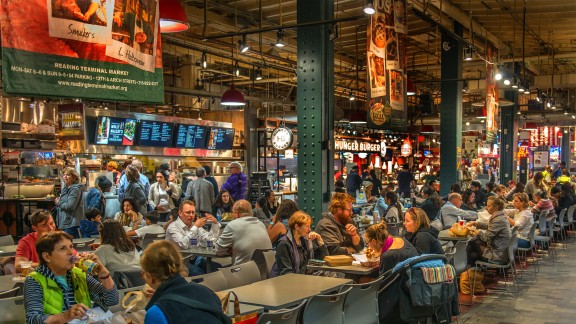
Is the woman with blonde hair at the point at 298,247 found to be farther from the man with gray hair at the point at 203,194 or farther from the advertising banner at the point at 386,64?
the man with gray hair at the point at 203,194

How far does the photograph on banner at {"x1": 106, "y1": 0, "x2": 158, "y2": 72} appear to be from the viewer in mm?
5801

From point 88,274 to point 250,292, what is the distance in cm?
136

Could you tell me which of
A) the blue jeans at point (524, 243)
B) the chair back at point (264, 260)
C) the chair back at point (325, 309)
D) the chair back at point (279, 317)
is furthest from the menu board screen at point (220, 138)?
the chair back at point (279, 317)

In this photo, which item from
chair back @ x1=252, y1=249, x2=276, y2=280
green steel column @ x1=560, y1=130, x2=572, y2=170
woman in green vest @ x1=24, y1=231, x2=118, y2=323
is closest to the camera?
woman in green vest @ x1=24, y1=231, x2=118, y2=323

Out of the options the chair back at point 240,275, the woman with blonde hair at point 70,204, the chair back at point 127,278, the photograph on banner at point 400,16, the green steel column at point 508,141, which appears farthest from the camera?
the green steel column at point 508,141

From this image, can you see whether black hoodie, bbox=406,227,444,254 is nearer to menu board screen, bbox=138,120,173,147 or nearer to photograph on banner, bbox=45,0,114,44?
photograph on banner, bbox=45,0,114,44

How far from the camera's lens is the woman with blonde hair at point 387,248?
596cm

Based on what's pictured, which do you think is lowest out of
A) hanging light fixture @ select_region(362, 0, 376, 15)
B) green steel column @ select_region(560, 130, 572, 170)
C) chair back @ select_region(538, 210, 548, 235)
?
chair back @ select_region(538, 210, 548, 235)

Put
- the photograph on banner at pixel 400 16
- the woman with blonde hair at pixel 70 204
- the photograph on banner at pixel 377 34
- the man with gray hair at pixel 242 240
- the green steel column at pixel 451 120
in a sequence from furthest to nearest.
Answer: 1. the green steel column at pixel 451 120
2. the woman with blonde hair at pixel 70 204
3. the photograph on banner at pixel 400 16
4. the photograph on banner at pixel 377 34
5. the man with gray hair at pixel 242 240

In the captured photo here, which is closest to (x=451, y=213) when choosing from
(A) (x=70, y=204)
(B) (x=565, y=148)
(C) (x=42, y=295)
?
(A) (x=70, y=204)

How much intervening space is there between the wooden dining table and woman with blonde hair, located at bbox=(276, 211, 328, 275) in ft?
1.28

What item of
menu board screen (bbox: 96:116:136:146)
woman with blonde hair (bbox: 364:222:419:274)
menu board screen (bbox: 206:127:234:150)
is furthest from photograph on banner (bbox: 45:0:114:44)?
menu board screen (bbox: 206:127:234:150)

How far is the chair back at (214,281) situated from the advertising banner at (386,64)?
15.1ft

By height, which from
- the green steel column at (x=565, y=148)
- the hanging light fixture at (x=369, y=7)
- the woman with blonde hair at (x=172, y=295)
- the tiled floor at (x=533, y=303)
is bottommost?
the tiled floor at (x=533, y=303)
